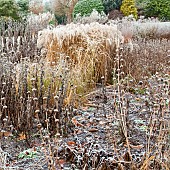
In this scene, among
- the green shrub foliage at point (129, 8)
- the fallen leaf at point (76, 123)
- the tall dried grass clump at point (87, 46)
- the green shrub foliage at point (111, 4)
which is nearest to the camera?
the fallen leaf at point (76, 123)

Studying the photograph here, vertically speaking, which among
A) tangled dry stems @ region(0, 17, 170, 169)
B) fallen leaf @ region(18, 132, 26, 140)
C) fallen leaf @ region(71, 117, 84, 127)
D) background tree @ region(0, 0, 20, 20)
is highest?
background tree @ region(0, 0, 20, 20)

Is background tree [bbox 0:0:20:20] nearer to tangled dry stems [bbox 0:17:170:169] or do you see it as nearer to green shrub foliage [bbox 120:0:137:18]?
tangled dry stems [bbox 0:17:170:169]

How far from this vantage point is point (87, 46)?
228 inches

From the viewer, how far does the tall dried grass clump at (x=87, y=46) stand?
5.62 metres

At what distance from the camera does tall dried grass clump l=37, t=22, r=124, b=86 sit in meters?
5.62

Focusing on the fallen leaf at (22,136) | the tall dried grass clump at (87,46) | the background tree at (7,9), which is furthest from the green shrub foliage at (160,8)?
the fallen leaf at (22,136)

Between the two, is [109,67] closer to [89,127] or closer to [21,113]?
[89,127]

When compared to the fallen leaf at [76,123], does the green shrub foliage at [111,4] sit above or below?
above

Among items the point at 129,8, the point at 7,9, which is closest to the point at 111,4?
the point at 129,8

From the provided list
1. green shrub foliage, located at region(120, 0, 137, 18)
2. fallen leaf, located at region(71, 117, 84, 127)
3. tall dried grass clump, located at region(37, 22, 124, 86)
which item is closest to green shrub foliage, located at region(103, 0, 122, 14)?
green shrub foliage, located at region(120, 0, 137, 18)

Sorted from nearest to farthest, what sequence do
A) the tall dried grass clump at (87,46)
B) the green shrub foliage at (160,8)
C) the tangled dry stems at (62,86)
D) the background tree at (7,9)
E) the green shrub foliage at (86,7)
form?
the tangled dry stems at (62,86)
the tall dried grass clump at (87,46)
the background tree at (7,9)
the green shrub foliage at (86,7)
the green shrub foliage at (160,8)

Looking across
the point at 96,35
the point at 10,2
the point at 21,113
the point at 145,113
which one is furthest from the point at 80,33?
the point at 10,2

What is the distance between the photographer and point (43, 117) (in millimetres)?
3592

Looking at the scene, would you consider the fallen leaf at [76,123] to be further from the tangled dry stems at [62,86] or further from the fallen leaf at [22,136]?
the fallen leaf at [22,136]
